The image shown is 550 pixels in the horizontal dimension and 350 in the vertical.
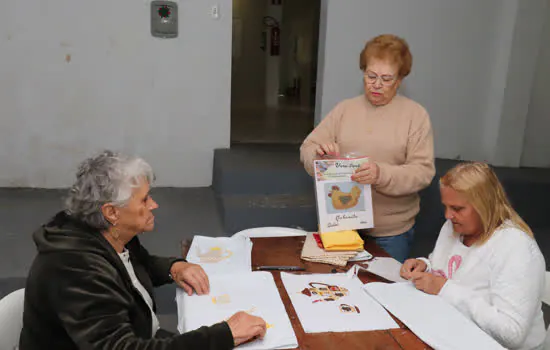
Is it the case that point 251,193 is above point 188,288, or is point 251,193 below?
below

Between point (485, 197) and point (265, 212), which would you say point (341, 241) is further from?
point (265, 212)

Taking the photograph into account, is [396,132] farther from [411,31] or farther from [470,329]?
[411,31]

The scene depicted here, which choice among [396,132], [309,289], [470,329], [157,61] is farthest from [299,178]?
[470,329]

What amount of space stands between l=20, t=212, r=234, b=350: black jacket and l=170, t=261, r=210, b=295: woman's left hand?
248 millimetres

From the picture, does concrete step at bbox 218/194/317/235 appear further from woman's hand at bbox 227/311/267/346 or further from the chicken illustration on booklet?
woman's hand at bbox 227/311/267/346

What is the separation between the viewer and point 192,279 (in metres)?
1.71

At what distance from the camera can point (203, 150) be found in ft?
15.0

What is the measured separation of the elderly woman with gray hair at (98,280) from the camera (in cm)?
134

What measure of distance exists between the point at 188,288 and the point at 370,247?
0.87 metres

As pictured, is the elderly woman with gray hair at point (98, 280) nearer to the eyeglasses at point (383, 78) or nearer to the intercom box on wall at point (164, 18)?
the eyeglasses at point (383, 78)

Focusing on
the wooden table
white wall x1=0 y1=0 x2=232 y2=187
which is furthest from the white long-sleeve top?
white wall x1=0 y1=0 x2=232 y2=187

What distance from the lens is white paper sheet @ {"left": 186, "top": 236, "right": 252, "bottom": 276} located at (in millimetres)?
1892

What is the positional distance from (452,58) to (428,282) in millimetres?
3407

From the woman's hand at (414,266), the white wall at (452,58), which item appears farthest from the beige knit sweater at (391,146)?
the white wall at (452,58)
